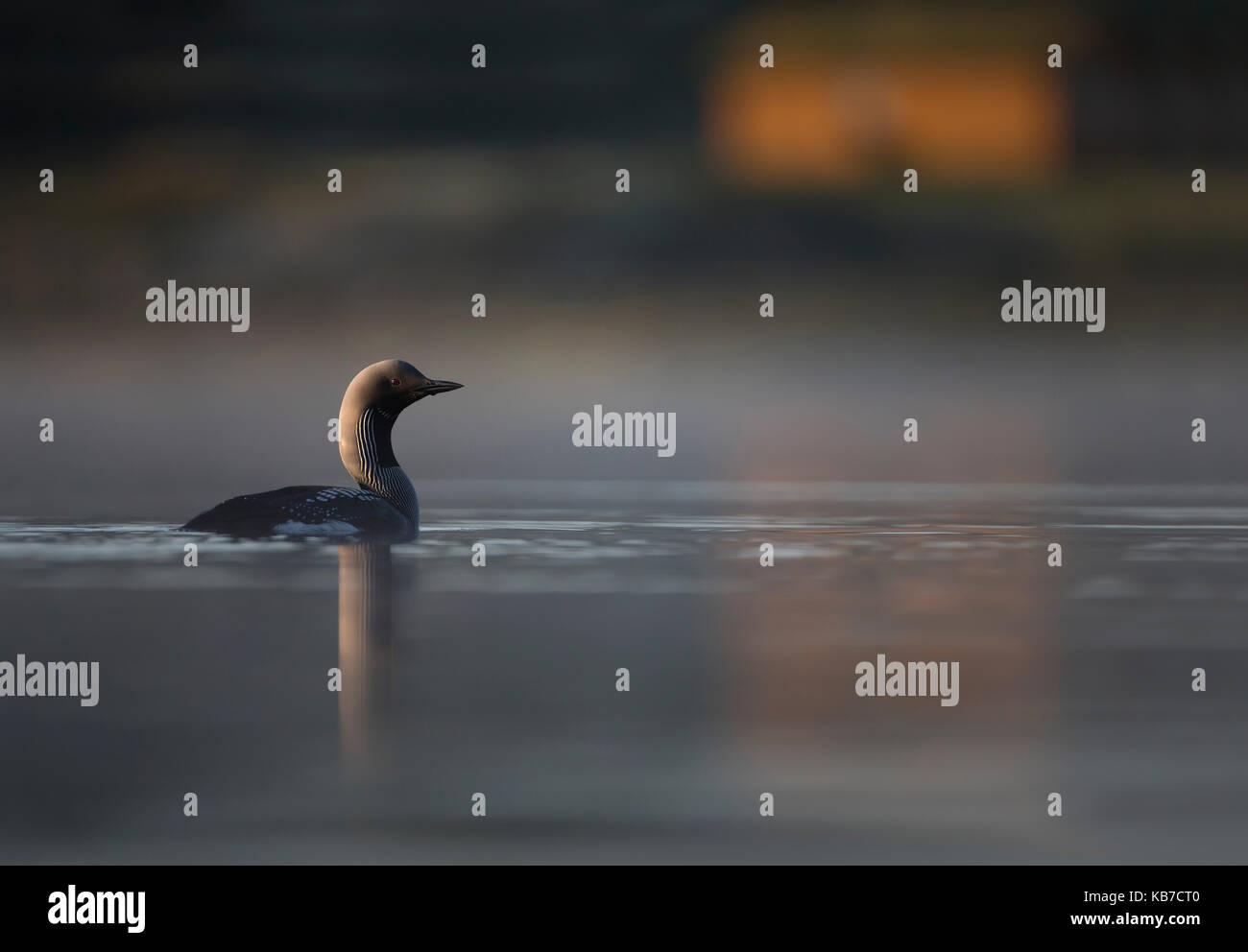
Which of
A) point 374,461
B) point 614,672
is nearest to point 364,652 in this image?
point 614,672

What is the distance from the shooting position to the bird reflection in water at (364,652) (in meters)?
4.80

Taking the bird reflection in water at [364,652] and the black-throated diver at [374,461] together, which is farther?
the black-throated diver at [374,461]

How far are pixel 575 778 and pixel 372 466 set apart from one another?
18.8 feet

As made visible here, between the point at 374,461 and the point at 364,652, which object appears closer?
the point at 364,652

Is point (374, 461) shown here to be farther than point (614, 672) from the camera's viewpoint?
Yes

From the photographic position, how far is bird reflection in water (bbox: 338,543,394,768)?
480cm

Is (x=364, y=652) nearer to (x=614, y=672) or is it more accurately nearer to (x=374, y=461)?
(x=614, y=672)

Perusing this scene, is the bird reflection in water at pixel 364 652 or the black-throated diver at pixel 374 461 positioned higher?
the black-throated diver at pixel 374 461

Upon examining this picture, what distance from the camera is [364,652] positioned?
605 cm

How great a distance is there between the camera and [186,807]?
13.6 ft

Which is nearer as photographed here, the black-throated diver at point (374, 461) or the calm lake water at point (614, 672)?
the calm lake water at point (614, 672)

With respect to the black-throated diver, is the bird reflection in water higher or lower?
lower

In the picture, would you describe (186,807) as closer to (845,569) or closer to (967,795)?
(967,795)

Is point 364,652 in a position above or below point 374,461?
below
